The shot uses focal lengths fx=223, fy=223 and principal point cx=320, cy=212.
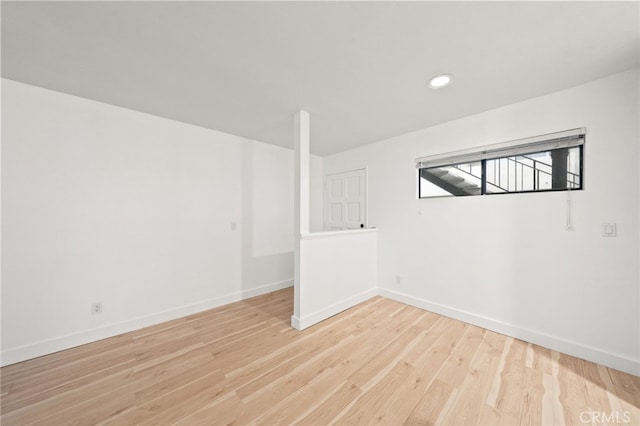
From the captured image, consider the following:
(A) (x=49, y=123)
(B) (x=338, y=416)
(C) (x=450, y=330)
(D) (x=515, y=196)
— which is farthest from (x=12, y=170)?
(D) (x=515, y=196)

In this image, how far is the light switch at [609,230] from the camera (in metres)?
1.84

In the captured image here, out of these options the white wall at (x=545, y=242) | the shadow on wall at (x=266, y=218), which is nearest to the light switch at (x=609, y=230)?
the white wall at (x=545, y=242)

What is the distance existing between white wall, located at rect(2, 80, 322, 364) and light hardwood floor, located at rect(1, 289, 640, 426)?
1.17 feet

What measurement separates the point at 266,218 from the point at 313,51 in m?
2.52

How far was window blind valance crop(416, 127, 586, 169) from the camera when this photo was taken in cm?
202

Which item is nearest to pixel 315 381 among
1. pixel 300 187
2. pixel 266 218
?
pixel 300 187

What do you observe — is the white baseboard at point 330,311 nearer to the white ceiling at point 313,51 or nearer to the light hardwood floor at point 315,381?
the light hardwood floor at point 315,381

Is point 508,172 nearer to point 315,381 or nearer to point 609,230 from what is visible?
point 609,230

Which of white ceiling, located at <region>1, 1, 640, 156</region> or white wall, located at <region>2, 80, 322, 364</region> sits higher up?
white ceiling, located at <region>1, 1, 640, 156</region>

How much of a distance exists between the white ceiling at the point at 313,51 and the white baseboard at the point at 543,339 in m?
2.30

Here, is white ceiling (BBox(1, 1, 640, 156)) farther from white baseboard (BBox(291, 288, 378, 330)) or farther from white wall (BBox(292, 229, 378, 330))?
white baseboard (BBox(291, 288, 378, 330))

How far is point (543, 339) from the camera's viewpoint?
2.12m

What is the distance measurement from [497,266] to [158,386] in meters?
3.27

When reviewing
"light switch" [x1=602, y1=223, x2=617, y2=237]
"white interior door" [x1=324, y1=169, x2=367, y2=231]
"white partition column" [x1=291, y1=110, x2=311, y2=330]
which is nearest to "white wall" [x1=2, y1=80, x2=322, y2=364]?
"white partition column" [x1=291, y1=110, x2=311, y2=330]
